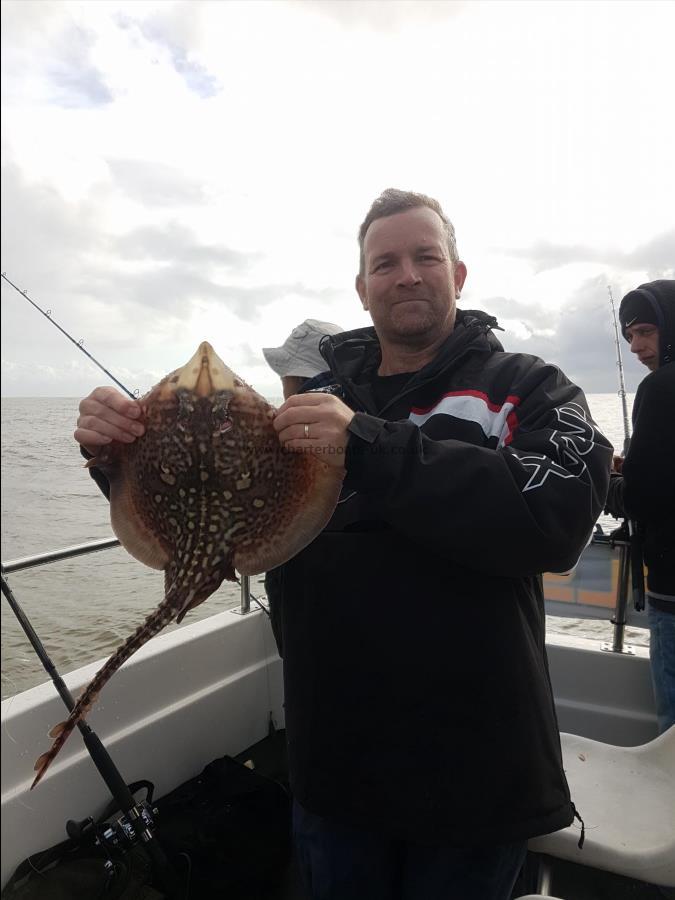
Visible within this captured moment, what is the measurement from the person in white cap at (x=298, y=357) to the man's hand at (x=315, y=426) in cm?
191

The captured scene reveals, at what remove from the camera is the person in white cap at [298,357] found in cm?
353

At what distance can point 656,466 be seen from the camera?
294 cm

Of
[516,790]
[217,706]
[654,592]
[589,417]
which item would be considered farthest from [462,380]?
[217,706]

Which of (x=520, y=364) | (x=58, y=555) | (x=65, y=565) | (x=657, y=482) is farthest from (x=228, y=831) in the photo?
(x=65, y=565)

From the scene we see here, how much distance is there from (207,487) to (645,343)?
9.13 feet

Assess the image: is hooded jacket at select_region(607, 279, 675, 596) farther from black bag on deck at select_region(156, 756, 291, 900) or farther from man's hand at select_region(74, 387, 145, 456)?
man's hand at select_region(74, 387, 145, 456)

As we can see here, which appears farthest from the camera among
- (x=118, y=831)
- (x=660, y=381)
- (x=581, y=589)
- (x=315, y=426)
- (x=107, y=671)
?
(x=581, y=589)

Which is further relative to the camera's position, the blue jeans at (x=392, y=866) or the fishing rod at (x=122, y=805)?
the fishing rod at (x=122, y=805)

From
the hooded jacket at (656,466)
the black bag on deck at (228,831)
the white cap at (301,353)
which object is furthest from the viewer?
the white cap at (301,353)

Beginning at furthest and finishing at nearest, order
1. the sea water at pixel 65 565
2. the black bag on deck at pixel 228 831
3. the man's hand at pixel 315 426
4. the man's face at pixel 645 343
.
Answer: the man's face at pixel 645 343 → the black bag on deck at pixel 228 831 → the man's hand at pixel 315 426 → the sea water at pixel 65 565

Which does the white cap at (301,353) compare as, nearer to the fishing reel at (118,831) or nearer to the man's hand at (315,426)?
the man's hand at (315,426)

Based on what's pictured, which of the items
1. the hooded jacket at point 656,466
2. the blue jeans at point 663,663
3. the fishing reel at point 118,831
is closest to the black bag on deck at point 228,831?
the fishing reel at point 118,831

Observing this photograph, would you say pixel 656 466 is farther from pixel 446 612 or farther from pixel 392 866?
pixel 392 866

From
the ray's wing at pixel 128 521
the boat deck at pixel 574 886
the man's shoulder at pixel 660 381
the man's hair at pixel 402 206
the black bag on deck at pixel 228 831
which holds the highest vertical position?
the man's hair at pixel 402 206
